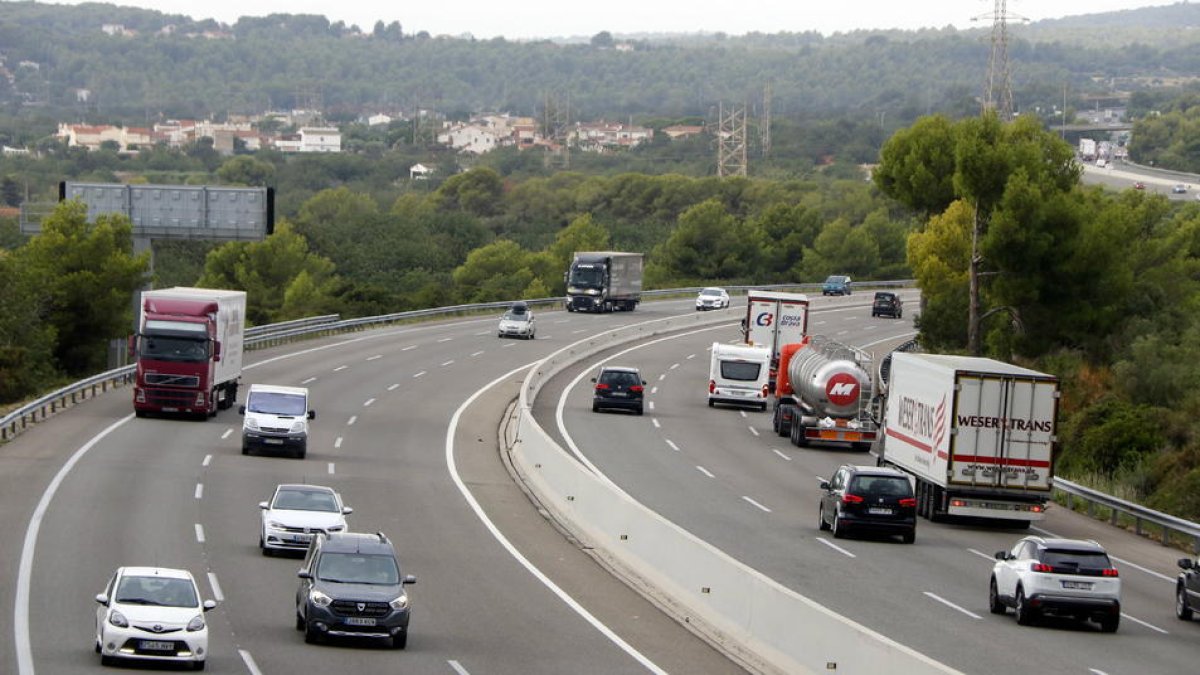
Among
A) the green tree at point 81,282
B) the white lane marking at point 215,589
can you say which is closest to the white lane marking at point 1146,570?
the white lane marking at point 215,589

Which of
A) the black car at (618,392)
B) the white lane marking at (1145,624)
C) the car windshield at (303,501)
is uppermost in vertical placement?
the car windshield at (303,501)

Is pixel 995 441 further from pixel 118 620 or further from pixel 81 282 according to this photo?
pixel 81 282

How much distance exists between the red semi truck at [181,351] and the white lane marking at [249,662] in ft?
89.7

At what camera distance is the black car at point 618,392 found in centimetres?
5634

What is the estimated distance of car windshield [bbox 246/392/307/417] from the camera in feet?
140

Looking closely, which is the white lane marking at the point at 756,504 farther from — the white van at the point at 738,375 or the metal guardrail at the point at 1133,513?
the white van at the point at 738,375

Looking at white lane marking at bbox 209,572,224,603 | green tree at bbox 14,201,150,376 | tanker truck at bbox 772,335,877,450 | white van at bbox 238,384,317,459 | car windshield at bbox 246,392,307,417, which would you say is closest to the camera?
white lane marking at bbox 209,572,224,603

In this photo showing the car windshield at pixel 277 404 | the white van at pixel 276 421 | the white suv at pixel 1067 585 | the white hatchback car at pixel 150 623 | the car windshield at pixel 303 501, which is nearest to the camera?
the white hatchback car at pixel 150 623

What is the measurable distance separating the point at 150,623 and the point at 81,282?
56720mm

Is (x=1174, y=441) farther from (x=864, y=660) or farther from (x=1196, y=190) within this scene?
(x=1196, y=190)

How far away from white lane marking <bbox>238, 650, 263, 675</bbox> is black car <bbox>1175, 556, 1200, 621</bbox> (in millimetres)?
14492

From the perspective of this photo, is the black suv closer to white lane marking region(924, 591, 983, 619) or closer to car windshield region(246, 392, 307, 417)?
white lane marking region(924, 591, 983, 619)

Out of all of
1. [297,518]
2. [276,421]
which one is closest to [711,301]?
[276,421]

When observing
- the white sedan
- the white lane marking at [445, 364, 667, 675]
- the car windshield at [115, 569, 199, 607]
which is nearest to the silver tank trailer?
the white lane marking at [445, 364, 667, 675]
